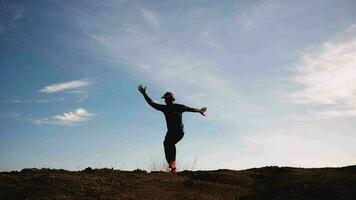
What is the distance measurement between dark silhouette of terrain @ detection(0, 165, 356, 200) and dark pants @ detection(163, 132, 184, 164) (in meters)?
0.98

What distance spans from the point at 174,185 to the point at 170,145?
225cm

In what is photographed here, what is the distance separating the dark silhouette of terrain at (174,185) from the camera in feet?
23.9

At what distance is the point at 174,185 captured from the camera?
8.11 meters

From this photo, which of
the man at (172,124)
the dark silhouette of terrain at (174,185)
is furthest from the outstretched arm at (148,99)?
the dark silhouette of terrain at (174,185)

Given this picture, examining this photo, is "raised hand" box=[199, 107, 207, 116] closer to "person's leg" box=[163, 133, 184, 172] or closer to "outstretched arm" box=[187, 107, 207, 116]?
"outstretched arm" box=[187, 107, 207, 116]

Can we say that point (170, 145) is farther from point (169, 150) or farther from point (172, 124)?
point (172, 124)

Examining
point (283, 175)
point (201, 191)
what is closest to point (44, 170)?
point (201, 191)

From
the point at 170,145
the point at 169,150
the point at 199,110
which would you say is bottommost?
the point at 169,150

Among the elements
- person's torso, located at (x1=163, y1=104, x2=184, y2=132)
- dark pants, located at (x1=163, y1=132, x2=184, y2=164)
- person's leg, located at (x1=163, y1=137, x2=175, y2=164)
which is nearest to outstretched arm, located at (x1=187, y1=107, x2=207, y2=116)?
person's torso, located at (x1=163, y1=104, x2=184, y2=132)

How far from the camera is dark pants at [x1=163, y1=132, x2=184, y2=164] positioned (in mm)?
10273

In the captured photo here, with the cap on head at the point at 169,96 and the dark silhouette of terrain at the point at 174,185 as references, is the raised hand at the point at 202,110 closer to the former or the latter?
the cap on head at the point at 169,96

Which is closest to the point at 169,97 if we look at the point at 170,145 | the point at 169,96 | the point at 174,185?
the point at 169,96

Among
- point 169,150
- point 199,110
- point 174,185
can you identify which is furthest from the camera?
point 199,110

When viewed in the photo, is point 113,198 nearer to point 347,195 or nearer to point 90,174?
point 90,174
